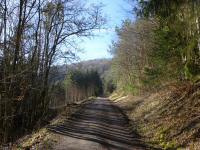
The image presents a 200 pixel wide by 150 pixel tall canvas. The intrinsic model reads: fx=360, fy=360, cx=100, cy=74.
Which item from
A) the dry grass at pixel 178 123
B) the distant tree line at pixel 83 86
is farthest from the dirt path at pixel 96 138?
the distant tree line at pixel 83 86

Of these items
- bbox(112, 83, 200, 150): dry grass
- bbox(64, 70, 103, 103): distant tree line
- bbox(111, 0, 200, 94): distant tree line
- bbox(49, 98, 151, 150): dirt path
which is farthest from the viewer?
bbox(64, 70, 103, 103): distant tree line

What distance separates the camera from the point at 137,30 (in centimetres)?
4416

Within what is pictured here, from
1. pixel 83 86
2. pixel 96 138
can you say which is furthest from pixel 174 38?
pixel 83 86

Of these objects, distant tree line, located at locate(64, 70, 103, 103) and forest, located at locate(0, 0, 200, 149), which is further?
distant tree line, located at locate(64, 70, 103, 103)

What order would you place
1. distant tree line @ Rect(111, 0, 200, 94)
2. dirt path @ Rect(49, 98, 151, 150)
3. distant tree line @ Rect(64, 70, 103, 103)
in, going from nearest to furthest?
dirt path @ Rect(49, 98, 151, 150) → distant tree line @ Rect(111, 0, 200, 94) → distant tree line @ Rect(64, 70, 103, 103)

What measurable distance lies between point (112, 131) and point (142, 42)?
28.8 meters

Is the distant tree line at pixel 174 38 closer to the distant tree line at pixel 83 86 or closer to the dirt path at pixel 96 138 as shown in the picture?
the dirt path at pixel 96 138

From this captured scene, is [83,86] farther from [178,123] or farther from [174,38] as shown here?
[178,123]

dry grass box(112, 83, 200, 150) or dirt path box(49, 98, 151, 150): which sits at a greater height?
dry grass box(112, 83, 200, 150)

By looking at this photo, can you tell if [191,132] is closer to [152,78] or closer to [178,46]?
[178,46]


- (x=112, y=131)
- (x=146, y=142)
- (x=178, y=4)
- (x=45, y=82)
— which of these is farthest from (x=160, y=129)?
(x=45, y=82)

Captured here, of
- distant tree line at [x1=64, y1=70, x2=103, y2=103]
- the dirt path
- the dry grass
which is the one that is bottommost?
the dirt path

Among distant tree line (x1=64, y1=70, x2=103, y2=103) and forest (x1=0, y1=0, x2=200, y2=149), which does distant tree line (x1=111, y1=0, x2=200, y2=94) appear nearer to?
forest (x1=0, y1=0, x2=200, y2=149)

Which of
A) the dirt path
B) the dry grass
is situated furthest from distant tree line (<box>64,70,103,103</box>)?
the dirt path
